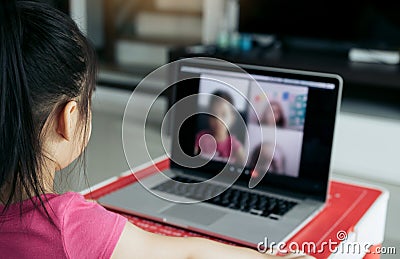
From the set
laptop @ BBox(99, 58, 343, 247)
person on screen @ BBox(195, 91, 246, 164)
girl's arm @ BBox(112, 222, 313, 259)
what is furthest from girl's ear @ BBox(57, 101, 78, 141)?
person on screen @ BBox(195, 91, 246, 164)

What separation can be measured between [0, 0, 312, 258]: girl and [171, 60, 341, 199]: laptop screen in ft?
1.38

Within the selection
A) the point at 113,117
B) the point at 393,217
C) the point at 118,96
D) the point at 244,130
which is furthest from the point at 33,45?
the point at 118,96

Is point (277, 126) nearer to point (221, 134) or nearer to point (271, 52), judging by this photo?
point (221, 134)

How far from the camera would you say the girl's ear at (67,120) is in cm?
75

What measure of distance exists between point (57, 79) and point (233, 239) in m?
0.45

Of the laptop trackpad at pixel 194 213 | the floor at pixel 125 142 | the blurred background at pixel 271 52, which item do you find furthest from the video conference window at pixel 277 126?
the blurred background at pixel 271 52

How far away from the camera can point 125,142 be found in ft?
10.9

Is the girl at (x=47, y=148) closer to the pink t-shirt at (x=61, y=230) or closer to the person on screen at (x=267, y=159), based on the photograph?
the pink t-shirt at (x=61, y=230)

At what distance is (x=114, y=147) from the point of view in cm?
Answer: 320

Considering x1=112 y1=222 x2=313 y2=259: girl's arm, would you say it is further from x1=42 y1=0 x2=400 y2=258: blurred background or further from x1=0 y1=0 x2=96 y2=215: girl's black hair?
x1=42 y1=0 x2=400 y2=258: blurred background

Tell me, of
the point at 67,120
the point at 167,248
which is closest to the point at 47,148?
the point at 67,120

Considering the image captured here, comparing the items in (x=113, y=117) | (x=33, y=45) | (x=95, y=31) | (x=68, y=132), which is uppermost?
(x=33, y=45)

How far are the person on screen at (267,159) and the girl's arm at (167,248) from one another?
0.40 metres

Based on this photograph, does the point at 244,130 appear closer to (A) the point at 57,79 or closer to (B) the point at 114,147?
(A) the point at 57,79
